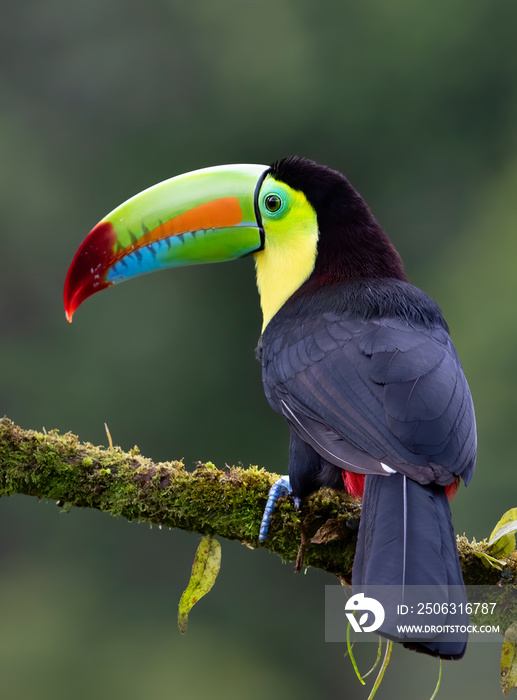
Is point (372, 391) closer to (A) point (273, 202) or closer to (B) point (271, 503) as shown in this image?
(B) point (271, 503)

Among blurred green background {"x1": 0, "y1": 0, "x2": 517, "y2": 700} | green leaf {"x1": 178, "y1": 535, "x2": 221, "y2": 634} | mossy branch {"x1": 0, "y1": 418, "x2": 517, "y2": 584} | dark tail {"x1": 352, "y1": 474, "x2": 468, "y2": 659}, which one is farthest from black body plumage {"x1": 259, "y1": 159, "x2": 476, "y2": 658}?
blurred green background {"x1": 0, "y1": 0, "x2": 517, "y2": 700}

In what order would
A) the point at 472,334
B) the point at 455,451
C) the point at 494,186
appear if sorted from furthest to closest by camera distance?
the point at 494,186
the point at 472,334
the point at 455,451

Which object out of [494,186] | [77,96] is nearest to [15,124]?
[77,96]

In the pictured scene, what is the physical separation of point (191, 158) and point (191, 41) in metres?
2.45

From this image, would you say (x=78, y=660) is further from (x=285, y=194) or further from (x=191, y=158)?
(x=285, y=194)

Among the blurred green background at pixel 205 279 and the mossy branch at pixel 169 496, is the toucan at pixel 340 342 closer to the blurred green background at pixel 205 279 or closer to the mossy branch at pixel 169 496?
the mossy branch at pixel 169 496

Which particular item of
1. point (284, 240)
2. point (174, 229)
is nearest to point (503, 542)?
point (284, 240)

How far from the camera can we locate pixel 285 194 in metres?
3.34

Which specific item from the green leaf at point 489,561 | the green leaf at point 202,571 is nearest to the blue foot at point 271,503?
the green leaf at point 202,571

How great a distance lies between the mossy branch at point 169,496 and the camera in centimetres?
250

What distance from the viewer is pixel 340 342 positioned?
2779 mm

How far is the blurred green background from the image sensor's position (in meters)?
9.05

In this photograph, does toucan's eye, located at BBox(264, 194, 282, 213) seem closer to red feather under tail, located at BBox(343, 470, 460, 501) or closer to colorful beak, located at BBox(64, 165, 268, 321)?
colorful beak, located at BBox(64, 165, 268, 321)

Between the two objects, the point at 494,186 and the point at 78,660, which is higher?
the point at 494,186
